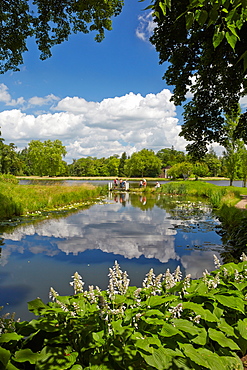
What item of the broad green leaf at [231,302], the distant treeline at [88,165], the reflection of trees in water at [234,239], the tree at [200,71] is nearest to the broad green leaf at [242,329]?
the broad green leaf at [231,302]

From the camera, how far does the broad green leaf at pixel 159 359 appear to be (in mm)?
1729

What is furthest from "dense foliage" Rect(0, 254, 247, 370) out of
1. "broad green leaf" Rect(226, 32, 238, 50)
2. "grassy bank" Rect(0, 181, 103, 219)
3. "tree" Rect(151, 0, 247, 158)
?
"grassy bank" Rect(0, 181, 103, 219)

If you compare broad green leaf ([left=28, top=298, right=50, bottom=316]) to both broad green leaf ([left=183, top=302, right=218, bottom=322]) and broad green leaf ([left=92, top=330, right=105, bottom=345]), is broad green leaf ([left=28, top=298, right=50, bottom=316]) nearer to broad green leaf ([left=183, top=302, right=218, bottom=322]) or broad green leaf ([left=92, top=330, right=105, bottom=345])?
broad green leaf ([left=92, top=330, right=105, bottom=345])

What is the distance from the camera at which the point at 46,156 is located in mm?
71125

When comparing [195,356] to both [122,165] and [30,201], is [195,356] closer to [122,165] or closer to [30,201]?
[30,201]

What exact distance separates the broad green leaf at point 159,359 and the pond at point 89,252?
267 centimetres

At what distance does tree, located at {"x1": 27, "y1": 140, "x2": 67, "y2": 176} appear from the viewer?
70.9m

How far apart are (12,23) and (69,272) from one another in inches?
354

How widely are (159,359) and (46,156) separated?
73.8m

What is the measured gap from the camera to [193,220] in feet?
40.0

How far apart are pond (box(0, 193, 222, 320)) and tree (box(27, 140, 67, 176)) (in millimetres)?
62706

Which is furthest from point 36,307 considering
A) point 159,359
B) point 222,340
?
point 222,340

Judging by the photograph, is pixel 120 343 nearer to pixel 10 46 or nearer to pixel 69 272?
pixel 69 272

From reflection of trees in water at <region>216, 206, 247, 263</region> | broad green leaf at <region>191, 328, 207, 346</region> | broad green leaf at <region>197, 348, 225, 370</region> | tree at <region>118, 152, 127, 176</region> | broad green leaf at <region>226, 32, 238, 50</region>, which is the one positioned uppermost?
tree at <region>118, 152, 127, 176</region>
